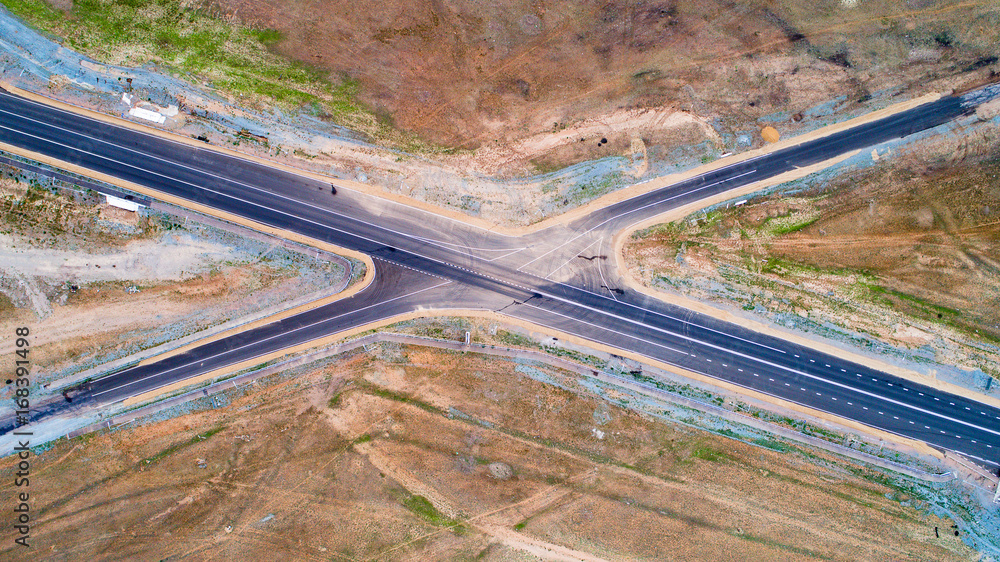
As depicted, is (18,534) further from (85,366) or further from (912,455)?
(912,455)

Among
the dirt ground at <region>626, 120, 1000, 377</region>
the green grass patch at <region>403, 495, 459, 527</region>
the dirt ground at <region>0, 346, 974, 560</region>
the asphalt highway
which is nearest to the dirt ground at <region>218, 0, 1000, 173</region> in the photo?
the asphalt highway

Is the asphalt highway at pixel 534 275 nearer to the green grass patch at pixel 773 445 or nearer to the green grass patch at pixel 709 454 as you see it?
the green grass patch at pixel 773 445

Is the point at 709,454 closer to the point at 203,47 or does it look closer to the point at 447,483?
the point at 447,483

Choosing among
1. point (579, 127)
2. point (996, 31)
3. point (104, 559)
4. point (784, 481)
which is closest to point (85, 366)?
point (104, 559)

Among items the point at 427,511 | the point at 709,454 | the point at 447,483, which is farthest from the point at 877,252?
the point at 427,511

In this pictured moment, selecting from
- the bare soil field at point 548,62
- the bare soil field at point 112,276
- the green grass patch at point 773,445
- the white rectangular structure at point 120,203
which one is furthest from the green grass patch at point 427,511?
the white rectangular structure at point 120,203

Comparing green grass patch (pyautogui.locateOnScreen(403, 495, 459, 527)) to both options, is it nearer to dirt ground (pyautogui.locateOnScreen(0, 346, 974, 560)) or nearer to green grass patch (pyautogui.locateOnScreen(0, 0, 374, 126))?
dirt ground (pyautogui.locateOnScreen(0, 346, 974, 560))
